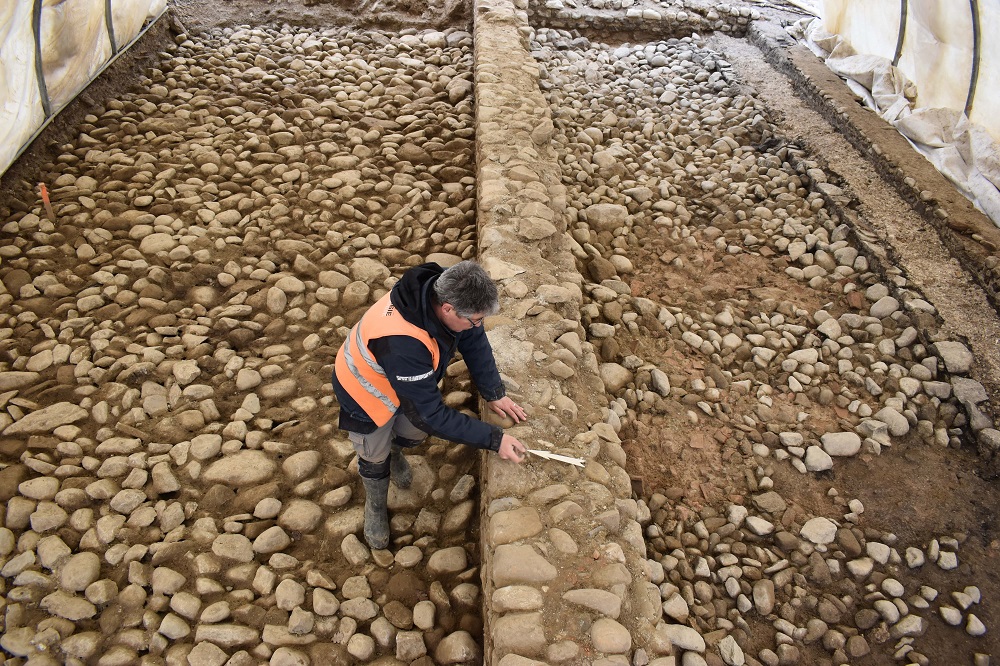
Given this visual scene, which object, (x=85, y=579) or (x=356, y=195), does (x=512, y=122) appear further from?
(x=85, y=579)

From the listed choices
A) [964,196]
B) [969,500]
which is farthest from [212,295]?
[964,196]

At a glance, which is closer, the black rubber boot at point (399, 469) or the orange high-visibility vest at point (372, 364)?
the orange high-visibility vest at point (372, 364)

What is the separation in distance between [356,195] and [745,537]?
123 inches

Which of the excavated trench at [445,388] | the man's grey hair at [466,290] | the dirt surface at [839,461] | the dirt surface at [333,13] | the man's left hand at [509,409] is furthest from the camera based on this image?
the dirt surface at [333,13]

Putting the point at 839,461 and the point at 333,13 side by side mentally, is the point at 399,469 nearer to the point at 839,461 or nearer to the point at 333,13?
the point at 839,461

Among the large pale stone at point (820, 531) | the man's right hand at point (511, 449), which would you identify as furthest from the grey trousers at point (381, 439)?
the large pale stone at point (820, 531)

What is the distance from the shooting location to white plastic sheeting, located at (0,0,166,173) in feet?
12.7

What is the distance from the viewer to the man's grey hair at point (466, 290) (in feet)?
6.71

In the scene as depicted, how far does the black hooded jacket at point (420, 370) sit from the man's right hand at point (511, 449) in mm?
27

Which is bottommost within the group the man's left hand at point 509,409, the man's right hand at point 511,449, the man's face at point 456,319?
the man's left hand at point 509,409

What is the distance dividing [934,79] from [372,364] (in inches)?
206

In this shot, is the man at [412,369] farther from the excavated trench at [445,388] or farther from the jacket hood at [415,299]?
the excavated trench at [445,388]

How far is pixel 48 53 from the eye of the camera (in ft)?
14.1

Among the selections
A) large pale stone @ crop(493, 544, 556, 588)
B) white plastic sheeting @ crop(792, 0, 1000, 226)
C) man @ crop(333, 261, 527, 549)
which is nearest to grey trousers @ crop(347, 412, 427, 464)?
man @ crop(333, 261, 527, 549)
